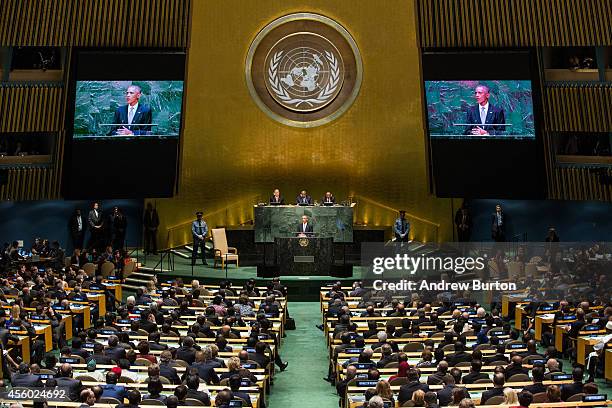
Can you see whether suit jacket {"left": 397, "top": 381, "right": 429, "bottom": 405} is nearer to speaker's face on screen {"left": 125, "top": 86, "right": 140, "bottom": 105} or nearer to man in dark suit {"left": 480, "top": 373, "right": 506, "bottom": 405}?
man in dark suit {"left": 480, "top": 373, "right": 506, "bottom": 405}

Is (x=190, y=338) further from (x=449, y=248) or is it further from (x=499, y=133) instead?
(x=499, y=133)

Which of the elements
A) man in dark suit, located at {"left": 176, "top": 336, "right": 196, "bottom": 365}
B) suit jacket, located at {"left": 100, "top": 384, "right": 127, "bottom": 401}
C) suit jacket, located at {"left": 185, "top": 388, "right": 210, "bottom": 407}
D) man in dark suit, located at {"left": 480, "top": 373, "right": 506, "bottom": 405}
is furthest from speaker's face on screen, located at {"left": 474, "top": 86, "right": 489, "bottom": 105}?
suit jacket, located at {"left": 100, "top": 384, "right": 127, "bottom": 401}

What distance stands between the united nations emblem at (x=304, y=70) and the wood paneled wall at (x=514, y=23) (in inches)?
105

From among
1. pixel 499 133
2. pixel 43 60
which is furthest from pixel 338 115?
pixel 43 60

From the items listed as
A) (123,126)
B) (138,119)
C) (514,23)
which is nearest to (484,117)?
(514,23)

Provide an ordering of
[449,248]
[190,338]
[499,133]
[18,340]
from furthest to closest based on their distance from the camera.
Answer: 1. [499,133]
2. [449,248]
3. [18,340]
4. [190,338]

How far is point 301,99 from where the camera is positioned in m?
29.4

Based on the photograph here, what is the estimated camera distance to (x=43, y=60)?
28.8 meters

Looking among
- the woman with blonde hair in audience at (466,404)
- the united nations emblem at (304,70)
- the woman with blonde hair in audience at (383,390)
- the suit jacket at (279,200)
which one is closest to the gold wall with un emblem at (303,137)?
the united nations emblem at (304,70)

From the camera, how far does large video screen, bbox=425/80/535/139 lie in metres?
27.0

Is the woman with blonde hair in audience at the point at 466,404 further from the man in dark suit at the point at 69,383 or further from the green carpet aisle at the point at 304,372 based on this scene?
the green carpet aisle at the point at 304,372

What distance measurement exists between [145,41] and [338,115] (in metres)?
6.00

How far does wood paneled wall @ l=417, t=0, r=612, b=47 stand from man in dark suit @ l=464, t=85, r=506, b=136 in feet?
5.37

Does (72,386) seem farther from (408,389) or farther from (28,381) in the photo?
(408,389)
